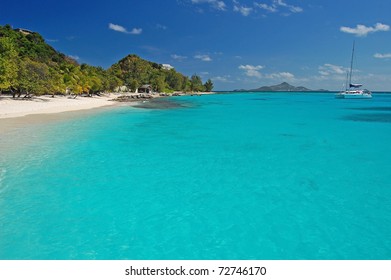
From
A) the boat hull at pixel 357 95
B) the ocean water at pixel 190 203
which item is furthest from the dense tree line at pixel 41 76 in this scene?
the boat hull at pixel 357 95

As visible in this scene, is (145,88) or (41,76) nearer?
(41,76)

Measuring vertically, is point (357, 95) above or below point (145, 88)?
below

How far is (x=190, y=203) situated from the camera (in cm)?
816

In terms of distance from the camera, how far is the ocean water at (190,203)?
5.88 meters

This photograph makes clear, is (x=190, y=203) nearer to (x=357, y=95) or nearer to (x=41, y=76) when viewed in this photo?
(x=41, y=76)

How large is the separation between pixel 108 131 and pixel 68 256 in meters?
16.6

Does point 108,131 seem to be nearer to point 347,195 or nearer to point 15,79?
point 347,195

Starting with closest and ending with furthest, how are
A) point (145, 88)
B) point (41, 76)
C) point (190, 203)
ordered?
point (190, 203)
point (41, 76)
point (145, 88)

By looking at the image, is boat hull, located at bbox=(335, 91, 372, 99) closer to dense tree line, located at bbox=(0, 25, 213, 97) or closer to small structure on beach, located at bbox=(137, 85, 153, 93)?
dense tree line, located at bbox=(0, 25, 213, 97)

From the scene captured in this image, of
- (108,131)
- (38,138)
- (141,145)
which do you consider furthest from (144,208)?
(108,131)

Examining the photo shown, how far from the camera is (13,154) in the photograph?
12.6 meters

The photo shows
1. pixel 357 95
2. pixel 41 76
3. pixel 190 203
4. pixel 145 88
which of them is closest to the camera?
pixel 190 203

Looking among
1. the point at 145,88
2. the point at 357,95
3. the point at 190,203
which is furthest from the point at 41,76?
the point at 357,95
